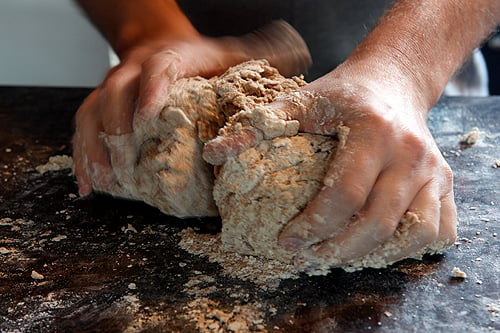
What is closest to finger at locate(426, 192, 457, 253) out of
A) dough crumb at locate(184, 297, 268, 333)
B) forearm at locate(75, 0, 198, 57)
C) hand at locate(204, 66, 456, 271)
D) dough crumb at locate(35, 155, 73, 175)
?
hand at locate(204, 66, 456, 271)

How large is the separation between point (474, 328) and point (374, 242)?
0.67 ft

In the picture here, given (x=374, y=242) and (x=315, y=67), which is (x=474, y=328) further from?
(x=315, y=67)

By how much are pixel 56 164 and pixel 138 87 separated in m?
0.39

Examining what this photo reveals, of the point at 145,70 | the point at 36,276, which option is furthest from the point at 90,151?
the point at 36,276

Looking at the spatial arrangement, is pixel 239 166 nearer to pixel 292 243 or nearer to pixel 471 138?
pixel 292 243

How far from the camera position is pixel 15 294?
1007 mm

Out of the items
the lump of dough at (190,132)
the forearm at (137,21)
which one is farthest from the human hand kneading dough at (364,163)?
the forearm at (137,21)

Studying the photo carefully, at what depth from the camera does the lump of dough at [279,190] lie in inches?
40.1

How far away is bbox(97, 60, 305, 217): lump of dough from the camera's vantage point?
1.17 m

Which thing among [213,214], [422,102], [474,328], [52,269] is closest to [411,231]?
[474,328]

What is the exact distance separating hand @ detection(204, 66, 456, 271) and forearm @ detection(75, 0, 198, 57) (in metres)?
0.55

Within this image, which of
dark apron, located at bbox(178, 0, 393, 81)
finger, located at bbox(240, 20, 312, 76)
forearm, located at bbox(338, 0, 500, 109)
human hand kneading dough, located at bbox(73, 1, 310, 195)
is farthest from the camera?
dark apron, located at bbox(178, 0, 393, 81)

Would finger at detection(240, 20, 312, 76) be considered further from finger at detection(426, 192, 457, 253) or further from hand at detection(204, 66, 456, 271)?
finger at detection(426, 192, 457, 253)

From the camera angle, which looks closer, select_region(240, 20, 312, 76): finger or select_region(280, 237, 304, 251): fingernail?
select_region(280, 237, 304, 251): fingernail
